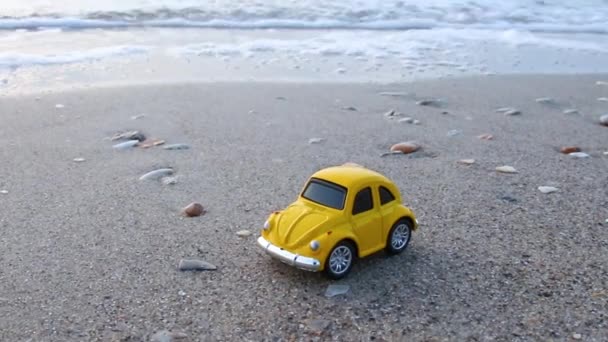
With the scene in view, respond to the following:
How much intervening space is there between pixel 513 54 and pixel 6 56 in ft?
25.8

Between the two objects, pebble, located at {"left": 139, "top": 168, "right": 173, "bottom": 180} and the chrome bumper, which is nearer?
the chrome bumper

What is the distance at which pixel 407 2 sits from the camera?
59.1 ft

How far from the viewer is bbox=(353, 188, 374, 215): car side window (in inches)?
178

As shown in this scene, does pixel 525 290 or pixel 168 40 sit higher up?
pixel 525 290

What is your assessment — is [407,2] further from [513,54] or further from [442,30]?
[513,54]

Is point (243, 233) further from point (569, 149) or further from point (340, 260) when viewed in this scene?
point (569, 149)

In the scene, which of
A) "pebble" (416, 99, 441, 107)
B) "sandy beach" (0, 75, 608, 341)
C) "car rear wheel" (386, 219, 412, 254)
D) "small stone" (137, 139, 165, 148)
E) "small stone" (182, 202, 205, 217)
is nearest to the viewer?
"sandy beach" (0, 75, 608, 341)

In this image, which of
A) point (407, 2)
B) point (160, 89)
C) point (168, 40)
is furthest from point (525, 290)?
point (407, 2)

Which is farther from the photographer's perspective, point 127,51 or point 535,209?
point 127,51

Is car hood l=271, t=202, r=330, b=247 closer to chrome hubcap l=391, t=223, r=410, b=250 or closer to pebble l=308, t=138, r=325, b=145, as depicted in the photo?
chrome hubcap l=391, t=223, r=410, b=250

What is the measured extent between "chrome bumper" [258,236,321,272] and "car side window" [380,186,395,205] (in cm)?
68

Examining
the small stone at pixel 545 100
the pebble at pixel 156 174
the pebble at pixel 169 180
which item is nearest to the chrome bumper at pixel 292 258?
the pebble at pixel 169 180

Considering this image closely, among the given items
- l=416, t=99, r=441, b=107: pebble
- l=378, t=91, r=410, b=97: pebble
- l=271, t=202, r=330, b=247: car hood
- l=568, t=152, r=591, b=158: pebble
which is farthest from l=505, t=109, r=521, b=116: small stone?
l=271, t=202, r=330, b=247: car hood

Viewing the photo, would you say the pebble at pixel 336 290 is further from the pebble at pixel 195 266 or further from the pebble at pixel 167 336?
the pebble at pixel 167 336
